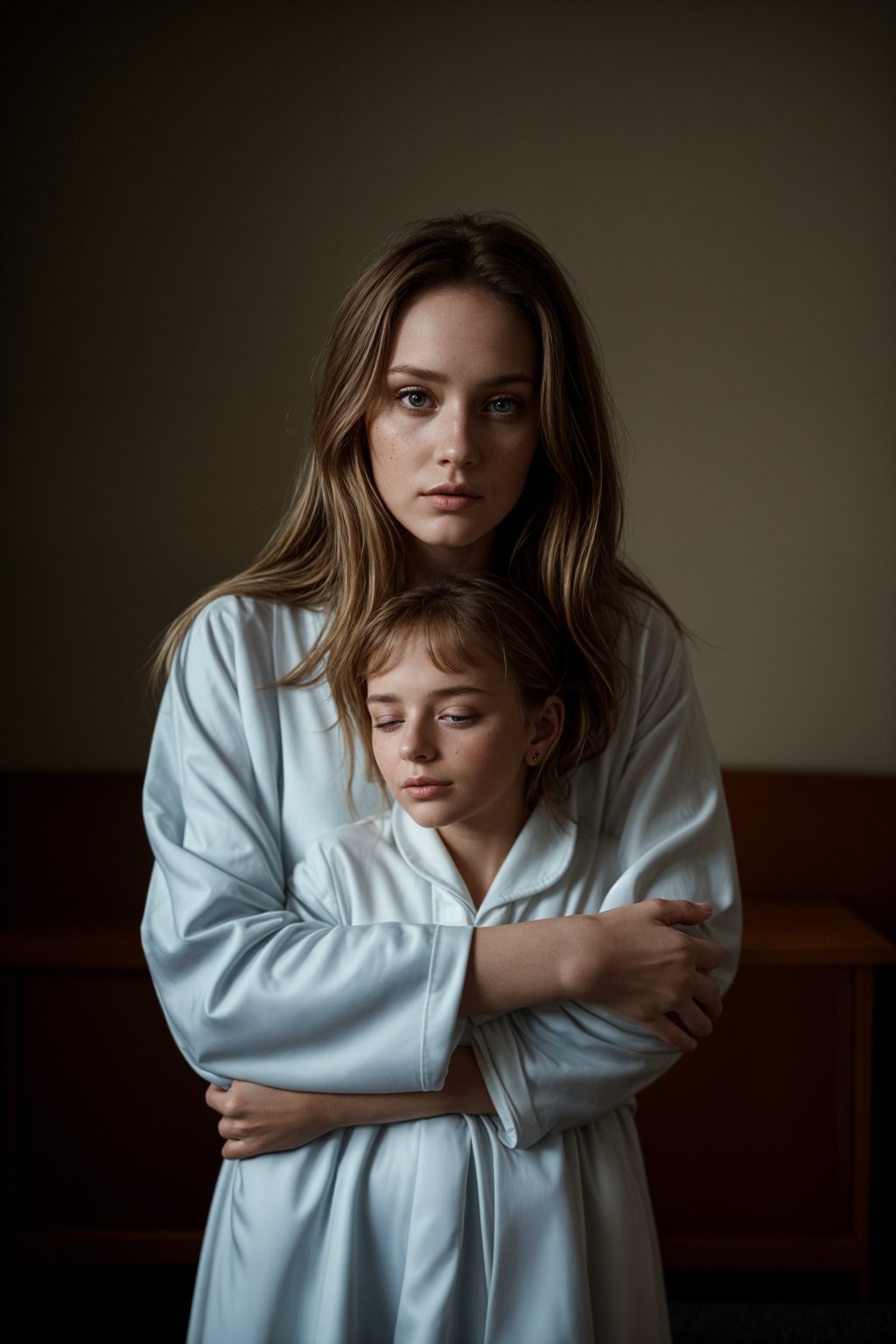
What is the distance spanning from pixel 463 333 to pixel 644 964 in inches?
25.7

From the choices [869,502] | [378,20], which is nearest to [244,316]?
[378,20]

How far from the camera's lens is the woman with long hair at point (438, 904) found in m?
1.20

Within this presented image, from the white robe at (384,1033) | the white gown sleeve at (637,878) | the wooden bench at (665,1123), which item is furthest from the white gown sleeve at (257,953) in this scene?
the wooden bench at (665,1123)

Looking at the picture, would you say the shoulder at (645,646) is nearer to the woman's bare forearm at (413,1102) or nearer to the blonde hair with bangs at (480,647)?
the blonde hair with bangs at (480,647)

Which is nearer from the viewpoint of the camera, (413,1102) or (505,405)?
(413,1102)

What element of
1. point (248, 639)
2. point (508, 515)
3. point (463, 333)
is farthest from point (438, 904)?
point (463, 333)

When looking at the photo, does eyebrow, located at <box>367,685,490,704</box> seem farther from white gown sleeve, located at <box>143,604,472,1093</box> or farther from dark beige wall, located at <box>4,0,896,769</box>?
dark beige wall, located at <box>4,0,896,769</box>

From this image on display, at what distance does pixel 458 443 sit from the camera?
1259mm

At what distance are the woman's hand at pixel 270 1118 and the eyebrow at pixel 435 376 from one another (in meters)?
0.72

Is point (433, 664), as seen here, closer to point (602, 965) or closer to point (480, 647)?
point (480, 647)

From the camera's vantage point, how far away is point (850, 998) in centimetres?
242

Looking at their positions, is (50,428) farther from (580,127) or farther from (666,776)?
(666,776)

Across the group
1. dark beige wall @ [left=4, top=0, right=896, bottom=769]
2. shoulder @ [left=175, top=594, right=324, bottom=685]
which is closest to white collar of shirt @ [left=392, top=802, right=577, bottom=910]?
shoulder @ [left=175, top=594, right=324, bottom=685]

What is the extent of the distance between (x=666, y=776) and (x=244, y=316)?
1.78m
